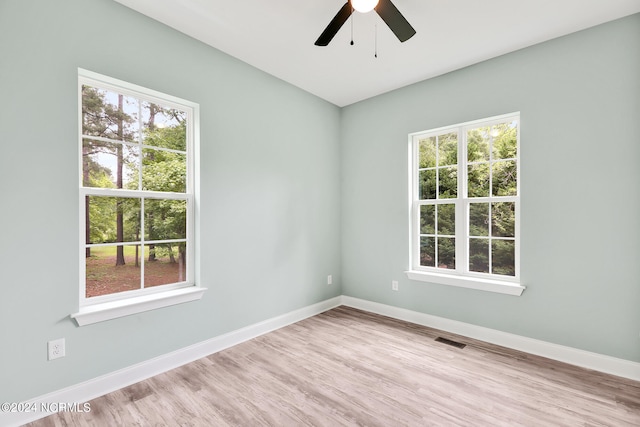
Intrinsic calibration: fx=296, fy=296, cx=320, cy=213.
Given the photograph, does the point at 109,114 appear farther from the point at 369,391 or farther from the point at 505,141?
the point at 505,141

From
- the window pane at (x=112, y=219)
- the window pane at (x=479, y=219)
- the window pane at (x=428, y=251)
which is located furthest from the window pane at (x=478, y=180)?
the window pane at (x=112, y=219)

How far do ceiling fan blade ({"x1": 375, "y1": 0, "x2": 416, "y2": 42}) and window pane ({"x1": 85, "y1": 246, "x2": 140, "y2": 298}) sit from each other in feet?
8.28

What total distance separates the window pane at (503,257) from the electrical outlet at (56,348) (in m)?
3.72

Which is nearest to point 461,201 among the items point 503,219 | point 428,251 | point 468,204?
point 468,204

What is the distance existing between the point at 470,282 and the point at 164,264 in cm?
302

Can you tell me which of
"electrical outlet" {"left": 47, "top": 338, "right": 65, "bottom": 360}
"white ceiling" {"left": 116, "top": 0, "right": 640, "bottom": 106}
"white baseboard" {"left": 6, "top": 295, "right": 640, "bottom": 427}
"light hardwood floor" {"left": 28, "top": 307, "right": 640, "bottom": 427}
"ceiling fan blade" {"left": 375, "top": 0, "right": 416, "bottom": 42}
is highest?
"white ceiling" {"left": 116, "top": 0, "right": 640, "bottom": 106}

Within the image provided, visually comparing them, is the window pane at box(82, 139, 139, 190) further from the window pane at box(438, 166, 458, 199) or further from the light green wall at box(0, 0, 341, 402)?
the window pane at box(438, 166, 458, 199)

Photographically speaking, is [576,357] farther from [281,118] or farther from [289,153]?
[281,118]

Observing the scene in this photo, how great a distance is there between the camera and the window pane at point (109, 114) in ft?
7.27

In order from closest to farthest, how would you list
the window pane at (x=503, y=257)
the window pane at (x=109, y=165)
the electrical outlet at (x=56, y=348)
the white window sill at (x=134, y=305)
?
1. the electrical outlet at (x=56, y=348)
2. the white window sill at (x=134, y=305)
3. the window pane at (x=109, y=165)
4. the window pane at (x=503, y=257)

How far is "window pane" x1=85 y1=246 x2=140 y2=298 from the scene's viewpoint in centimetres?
221

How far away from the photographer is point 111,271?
231 cm

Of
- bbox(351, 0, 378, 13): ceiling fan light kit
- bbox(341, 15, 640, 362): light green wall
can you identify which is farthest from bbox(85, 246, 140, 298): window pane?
bbox(341, 15, 640, 362): light green wall

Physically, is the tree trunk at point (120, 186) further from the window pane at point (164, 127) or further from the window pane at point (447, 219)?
the window pane at point (447, 219)
